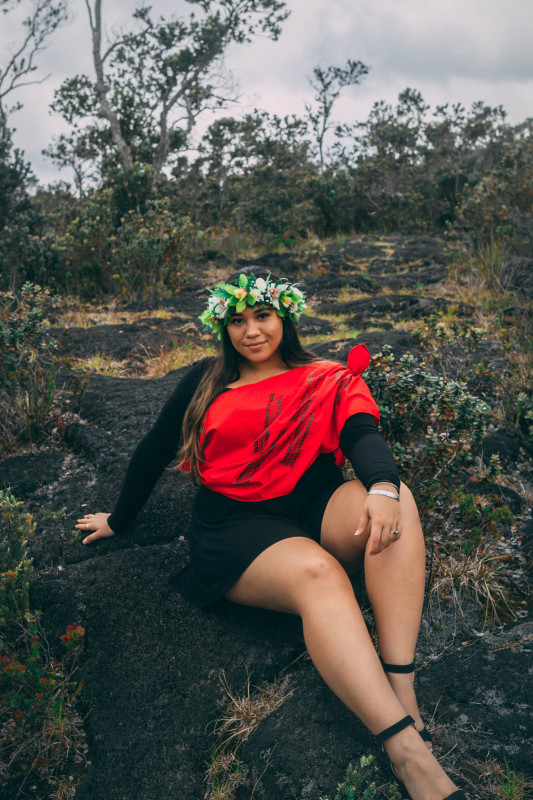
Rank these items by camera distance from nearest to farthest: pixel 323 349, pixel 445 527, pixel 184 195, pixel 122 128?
pixel 445 527
pixel 323 349
pixel 184 195
pixel 122 128

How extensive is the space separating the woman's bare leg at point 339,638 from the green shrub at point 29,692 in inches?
28.0

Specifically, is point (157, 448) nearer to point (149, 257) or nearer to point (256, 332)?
point (256, 332)

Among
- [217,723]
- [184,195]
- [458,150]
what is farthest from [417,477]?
[458,150]

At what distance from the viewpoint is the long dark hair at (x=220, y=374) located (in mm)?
2314

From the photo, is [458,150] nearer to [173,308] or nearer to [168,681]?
[173,308]

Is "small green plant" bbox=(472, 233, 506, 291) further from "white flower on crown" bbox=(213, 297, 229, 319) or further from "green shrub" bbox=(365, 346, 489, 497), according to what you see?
"white flower on crown" bbox=(213, 297, 229, 319)

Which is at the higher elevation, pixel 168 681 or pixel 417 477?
pixel 417 477

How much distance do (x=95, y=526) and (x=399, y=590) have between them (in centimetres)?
138

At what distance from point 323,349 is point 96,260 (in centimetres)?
388

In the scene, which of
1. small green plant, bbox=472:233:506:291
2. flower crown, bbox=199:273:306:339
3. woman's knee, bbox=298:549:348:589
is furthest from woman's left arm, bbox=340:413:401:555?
small green plant, bbox=472:233:506:291

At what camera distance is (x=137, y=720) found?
195 cm

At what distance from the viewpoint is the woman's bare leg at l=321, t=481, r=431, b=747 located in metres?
1.82

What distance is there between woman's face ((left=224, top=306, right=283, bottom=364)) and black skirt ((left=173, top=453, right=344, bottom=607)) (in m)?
0.47

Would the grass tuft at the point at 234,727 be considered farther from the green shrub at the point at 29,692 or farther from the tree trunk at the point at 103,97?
the tree trunk at the point at 103,97
